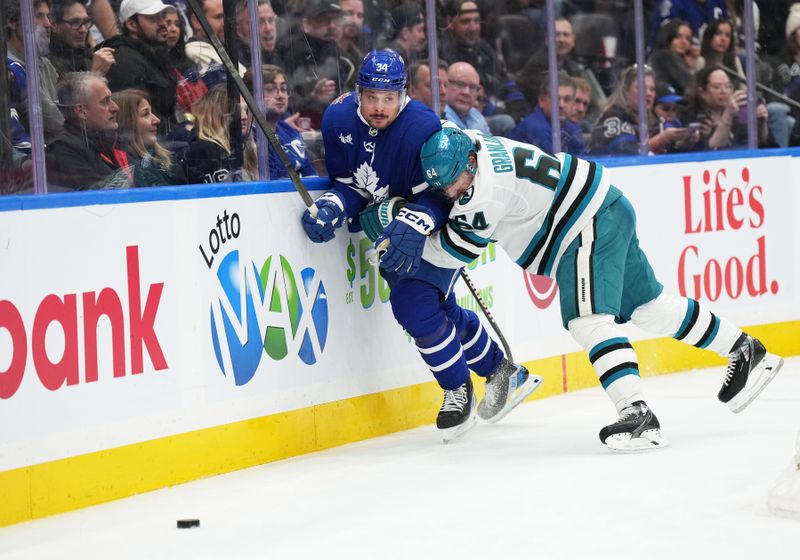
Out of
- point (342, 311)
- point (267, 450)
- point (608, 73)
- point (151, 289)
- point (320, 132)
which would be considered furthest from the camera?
point (608, 73)

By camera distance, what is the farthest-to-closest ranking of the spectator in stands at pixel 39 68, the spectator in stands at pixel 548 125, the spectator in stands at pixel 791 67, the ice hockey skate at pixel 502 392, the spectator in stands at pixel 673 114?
the spectator in stands at pixel 791 67
the spectator in stands at pixel 673 114
the spectator in stands at pixel 548 125
the ice hockey skate at pixel 502 392
the spectator in stands at pixel 39 68

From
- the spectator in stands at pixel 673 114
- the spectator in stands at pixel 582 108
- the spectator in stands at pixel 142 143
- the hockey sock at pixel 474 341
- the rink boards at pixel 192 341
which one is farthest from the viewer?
the spectator in stands at pixel 673 114

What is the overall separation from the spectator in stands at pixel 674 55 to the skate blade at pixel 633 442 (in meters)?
2.73

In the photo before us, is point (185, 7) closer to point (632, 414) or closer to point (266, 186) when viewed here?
point (266, 186)

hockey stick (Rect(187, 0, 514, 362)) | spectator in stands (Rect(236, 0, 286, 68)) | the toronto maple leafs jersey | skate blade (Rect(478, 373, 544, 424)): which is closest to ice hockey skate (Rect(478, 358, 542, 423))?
skate blade (Rect(478, 373, 544, 424))

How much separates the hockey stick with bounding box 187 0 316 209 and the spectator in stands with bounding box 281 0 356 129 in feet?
0.99

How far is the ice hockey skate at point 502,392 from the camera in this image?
15.4 feet

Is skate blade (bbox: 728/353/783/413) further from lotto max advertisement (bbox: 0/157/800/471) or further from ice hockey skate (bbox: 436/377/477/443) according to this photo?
lotto max advertisement (bbox: 0/157/800/471)

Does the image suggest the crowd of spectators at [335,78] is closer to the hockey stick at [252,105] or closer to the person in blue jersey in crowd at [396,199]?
the hockey stick at [252,105]

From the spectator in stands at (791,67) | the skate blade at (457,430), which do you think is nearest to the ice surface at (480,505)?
the skate blade at (457,430)

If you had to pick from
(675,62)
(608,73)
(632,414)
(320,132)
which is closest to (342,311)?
(320,132)

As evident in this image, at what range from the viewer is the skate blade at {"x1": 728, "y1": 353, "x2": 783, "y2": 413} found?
14.5 ft

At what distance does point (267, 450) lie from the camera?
14.0 ft

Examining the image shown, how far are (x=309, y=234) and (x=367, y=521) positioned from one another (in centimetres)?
132
